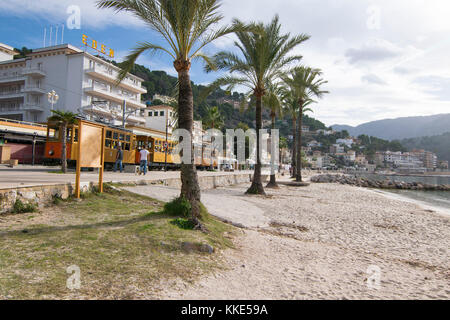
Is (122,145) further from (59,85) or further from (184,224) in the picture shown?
(59,85)

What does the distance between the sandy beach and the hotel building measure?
3635 centimetres

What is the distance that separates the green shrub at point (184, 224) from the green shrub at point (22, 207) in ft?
9.14

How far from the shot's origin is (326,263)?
4703 millimetres

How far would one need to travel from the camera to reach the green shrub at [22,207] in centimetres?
515

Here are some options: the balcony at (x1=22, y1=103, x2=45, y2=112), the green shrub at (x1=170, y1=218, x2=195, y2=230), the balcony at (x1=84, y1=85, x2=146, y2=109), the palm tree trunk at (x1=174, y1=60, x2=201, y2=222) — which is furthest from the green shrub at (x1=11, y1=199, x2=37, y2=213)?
the balcony at (x1=22, y1=103, x2=45, y2=112)

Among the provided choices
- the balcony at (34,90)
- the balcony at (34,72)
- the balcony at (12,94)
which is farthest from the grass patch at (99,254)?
the balcony at (12,94)

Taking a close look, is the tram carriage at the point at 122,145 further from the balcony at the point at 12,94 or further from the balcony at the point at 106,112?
the balcony at the point at 12,94

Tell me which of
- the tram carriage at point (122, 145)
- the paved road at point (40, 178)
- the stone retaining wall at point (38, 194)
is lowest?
the stone retaining wall at point (38, 194)

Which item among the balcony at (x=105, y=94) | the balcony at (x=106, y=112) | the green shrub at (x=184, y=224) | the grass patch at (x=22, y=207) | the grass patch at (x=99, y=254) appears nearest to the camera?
the grass patch at (x=99, y=254)

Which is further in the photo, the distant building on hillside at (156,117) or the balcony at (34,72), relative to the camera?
the distant building on hillside at (156,117)

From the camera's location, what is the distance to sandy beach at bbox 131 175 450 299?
3.34 meters

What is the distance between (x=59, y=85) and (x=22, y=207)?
43.2m

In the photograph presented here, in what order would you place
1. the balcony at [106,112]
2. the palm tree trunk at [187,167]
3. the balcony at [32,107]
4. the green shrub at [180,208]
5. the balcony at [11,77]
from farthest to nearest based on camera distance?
the balcony at [11,77] → the balcony at [32,107] → the balcony at [106,112] → the palm tree trunk at [187,167] → the green shrub at [180,208]

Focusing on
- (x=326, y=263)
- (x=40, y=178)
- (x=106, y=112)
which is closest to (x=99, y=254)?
(x=326, y=263)
